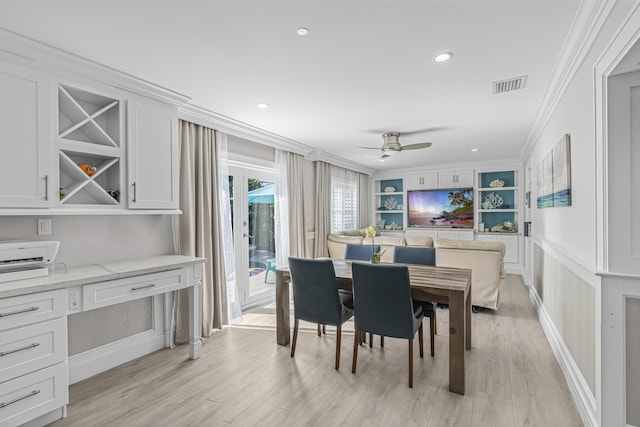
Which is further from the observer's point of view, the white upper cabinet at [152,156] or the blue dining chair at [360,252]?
the blue dining chair at [360,252]

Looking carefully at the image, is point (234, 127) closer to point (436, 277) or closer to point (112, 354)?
point (112, 354)

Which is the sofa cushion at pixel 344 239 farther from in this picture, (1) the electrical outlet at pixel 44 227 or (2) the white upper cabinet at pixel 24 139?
(2) the white upper cabinet at pixel 24 139

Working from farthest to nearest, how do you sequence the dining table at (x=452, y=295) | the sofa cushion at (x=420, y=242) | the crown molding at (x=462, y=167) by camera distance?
the crown molding at (x=462, y=167) → the sofa cushion at (x=420, y=242) → the dining table at (x=452, y=295)

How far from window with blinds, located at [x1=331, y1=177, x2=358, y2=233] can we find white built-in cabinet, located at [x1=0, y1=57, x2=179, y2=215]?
396 cm

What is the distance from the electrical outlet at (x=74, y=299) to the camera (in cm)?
210

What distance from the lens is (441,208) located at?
7.72 metres

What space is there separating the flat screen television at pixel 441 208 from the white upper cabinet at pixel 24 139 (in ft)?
23.7

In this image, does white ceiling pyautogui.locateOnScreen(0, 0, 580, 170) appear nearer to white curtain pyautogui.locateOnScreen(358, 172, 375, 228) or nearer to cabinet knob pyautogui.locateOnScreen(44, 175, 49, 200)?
cabinet knob pyautogui.locateOnScreen(44, 175, 49, 200)

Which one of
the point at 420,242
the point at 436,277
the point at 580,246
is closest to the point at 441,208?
the point at 420,242

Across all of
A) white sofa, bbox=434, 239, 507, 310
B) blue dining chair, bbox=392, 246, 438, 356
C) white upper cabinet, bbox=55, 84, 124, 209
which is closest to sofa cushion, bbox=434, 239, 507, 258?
white sofa, bbox=434, 239, 507, 310

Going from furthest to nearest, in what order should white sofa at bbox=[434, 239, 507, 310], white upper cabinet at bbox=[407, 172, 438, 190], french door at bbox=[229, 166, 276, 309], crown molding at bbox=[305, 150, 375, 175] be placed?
white upper cabinet at bbox=[407, 172, 438, 190] → crown molding at bbox=[305, 150, 375, 175] → french door at bbox=[229, 166, 276, 309] → white sofa at bbox=[434, 239, 507, 310]

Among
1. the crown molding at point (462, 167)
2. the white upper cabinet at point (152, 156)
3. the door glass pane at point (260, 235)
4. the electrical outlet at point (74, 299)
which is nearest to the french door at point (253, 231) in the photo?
the door glass pane at point (260, 235)

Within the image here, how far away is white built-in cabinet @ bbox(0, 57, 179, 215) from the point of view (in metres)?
2.08

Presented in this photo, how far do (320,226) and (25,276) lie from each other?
4.23 meters
